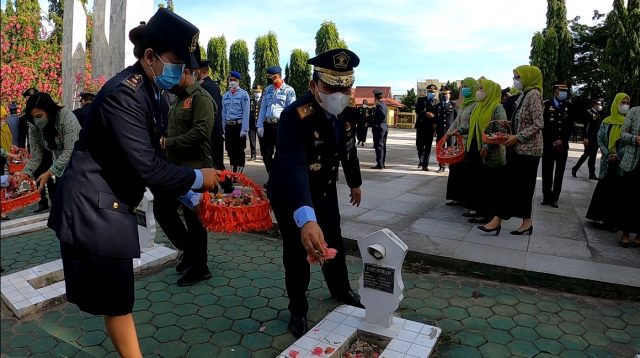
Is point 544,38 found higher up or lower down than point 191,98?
higher up

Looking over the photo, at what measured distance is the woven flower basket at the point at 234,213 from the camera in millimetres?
3148

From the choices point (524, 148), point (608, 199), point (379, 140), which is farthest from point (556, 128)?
point (379, 140)

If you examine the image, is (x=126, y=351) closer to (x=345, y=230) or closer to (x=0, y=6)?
(x=0, y=6)

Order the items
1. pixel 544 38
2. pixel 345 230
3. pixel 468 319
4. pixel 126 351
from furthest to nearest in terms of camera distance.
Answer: pixel 544 38 < pixel 345 230 < pixel 468 319 < pixel 126 351

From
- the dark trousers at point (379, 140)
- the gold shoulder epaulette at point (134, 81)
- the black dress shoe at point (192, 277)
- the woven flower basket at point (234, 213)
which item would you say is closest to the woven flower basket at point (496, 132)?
the woven flower basket at point (234, 213)

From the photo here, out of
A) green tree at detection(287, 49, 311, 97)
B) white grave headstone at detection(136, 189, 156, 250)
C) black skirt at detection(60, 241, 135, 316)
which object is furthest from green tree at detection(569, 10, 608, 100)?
black skirt at detection(60, 241, 135, 316)

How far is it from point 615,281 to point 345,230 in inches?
107

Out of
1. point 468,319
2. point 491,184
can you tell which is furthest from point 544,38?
point 468,319

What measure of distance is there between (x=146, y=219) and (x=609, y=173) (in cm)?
553

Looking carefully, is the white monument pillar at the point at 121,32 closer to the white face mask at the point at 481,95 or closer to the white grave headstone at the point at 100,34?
the white grave headstone at the point at 100,34

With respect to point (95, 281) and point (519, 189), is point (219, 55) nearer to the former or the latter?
point (519, 189)

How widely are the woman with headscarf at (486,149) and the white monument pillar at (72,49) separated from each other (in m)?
8.34

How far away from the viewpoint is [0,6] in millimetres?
1499

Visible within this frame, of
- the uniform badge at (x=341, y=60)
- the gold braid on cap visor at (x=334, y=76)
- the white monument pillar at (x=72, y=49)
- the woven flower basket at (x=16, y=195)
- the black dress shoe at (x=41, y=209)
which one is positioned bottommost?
the black dress shoe at (x=41, y=209)
